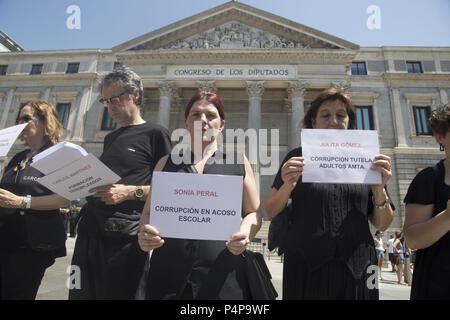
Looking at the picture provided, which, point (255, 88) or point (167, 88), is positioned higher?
point (167, 88)

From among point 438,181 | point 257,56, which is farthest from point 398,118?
point 438,181

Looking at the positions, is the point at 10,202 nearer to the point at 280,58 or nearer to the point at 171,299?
the point at 171,299

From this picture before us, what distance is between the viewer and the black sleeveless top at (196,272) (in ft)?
5.49

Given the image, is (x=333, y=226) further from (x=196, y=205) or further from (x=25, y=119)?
(x=25, y=119)

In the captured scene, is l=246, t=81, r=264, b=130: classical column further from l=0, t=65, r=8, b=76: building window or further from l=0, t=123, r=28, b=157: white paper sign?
l=0, t=65, r=8, b=76: building window

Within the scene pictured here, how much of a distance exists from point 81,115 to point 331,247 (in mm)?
28472

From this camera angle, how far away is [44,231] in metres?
2.48

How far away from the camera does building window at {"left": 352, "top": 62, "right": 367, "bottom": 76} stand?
25.2 metres

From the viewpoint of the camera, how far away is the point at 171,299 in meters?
1.68

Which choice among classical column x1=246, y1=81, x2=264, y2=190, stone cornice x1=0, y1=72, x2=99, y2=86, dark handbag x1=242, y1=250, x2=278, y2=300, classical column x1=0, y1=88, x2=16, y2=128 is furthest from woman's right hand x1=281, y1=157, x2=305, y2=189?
classical column x1=0, y1=88, x2=16, y2=128

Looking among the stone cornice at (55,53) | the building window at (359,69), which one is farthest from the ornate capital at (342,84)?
the stone cornice at (55,53)

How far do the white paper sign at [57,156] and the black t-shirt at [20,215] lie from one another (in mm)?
749

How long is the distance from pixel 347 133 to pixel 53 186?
2.34 meters

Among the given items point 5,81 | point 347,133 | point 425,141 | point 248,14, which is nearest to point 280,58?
point 248,14
